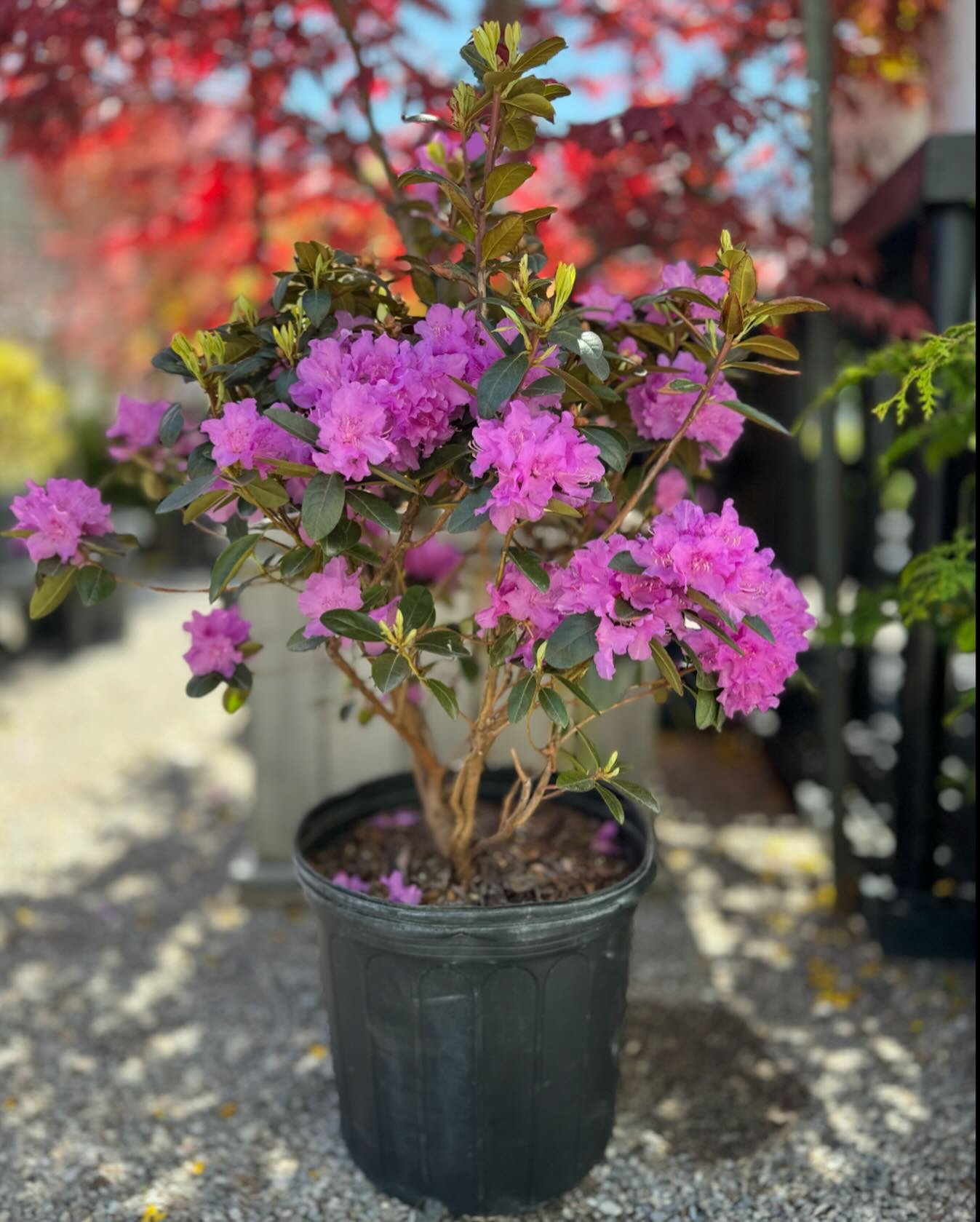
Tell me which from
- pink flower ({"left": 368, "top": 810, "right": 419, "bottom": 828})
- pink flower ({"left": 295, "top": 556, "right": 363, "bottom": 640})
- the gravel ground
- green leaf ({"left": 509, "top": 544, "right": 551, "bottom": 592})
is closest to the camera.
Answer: green leaf ({"left": 509, "top": 544, "right": 551, "bottom": 592})

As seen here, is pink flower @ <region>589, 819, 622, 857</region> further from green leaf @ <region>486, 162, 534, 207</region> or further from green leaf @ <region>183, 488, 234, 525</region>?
green leaf @ <region>486, 162, 534, 207</region>

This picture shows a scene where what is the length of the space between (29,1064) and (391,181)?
5.41ft

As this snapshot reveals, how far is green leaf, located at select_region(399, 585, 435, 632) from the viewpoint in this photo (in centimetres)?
134

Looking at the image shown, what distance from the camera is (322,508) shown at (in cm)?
124

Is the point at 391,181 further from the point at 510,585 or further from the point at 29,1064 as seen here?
the point at 29,1064

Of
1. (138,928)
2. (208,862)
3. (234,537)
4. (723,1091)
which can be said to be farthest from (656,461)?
(208,862)

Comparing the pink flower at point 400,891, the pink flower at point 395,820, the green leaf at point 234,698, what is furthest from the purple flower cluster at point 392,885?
the green leaf at point 234,698

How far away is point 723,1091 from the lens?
1.88 m

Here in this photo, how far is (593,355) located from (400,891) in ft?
2.72

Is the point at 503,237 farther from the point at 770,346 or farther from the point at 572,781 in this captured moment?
the point at 572,781

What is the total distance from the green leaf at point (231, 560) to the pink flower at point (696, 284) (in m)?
0.60

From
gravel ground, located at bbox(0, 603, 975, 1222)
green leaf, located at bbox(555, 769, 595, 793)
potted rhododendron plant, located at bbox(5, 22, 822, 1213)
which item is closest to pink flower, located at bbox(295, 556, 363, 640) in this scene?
potted rhododendron plant, located at bbox(5, 22, 822, 1213)

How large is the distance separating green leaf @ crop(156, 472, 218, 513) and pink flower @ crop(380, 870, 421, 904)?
0.65 m

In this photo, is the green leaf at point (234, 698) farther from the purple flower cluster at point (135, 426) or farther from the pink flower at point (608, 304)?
the pink flower at point (608, 304)
